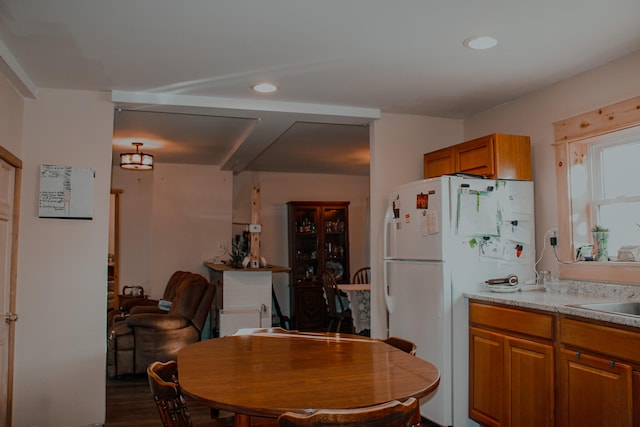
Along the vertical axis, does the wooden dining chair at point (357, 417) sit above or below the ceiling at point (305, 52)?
below

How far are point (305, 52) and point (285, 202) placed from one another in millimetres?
5335

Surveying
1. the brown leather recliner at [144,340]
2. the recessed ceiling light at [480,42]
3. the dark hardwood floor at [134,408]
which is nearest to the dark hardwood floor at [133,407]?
the dark hardwood floor at [134,408]

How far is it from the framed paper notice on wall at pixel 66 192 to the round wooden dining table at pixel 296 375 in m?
1.72

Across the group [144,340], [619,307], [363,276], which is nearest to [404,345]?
[619,307]

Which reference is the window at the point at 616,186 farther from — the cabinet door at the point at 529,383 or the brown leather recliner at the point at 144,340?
the brown leather recliner at the point at 144,340

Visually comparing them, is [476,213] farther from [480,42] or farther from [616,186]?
[480,42]

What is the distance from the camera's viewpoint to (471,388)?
3.35 m

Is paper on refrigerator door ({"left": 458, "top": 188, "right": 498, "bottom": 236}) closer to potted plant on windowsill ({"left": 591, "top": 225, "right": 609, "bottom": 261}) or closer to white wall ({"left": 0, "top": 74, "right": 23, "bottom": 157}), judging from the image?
potted plant on windowsill ({"left": 591, "top": 225, "right": 609, "bottom": 261})

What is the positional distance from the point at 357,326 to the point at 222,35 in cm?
369

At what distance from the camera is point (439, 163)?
13.6 feet

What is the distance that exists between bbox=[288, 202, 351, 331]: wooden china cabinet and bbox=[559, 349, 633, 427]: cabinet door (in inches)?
206

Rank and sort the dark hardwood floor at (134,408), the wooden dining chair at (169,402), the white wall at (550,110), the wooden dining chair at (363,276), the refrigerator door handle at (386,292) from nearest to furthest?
the wooden dining chair at (169,402)
the white wall at (550,110)
the dark hardwood floor at (134,408)
the refrigerator door handle at (386,292)
the wooden dining chair at (363,276)

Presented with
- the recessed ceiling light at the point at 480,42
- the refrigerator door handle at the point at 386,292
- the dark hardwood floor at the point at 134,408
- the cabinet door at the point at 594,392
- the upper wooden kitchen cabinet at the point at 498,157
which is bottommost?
the dark hardwood floor at the point at 134,408

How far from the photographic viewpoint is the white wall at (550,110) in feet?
10.1
